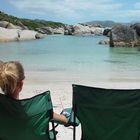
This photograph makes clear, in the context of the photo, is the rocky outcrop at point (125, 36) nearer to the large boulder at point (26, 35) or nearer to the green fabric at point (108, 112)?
the large boulder at point (26, 35)

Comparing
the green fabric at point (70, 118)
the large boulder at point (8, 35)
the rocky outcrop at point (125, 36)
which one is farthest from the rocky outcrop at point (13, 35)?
the green fabric at point (70, 118)

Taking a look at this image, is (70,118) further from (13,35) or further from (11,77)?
(13,35)

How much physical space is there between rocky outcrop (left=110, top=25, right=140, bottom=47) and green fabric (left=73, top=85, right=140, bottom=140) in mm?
37013

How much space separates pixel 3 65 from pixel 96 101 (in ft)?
3.09

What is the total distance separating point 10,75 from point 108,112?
3.33ft

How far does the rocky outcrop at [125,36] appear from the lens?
40647 millimetres

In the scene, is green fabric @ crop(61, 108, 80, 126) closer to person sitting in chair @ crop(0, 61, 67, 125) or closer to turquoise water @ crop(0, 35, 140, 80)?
person sitting in chair @ crop(0, 61, 67, 125)

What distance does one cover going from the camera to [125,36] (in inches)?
1612

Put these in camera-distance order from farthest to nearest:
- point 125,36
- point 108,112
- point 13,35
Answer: point 13,35, point 125,36, point 108,112

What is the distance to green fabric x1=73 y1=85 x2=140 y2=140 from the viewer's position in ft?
12.3

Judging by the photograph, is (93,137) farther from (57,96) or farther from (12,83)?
(57,96)

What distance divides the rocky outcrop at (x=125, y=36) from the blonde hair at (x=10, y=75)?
3754cm

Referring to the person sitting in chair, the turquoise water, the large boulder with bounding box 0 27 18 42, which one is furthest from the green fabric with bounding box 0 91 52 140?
the large boulder with bounding box 0 27 18 42

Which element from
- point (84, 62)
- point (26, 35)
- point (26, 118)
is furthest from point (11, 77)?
point (26, 35)
